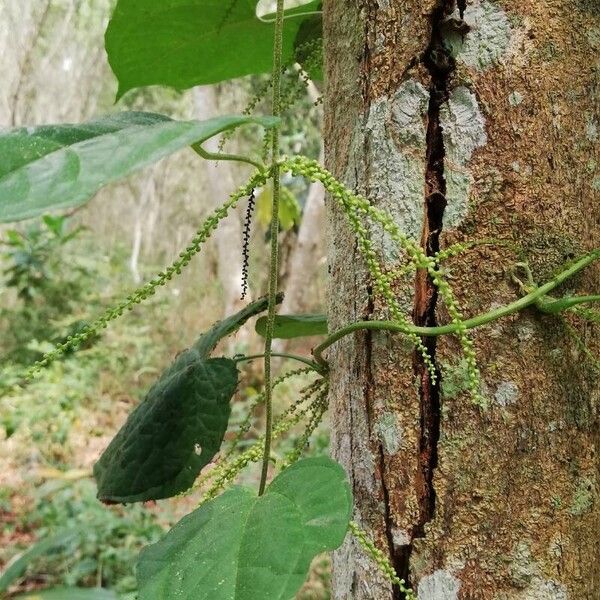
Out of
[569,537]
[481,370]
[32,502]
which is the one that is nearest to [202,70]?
[481,370]

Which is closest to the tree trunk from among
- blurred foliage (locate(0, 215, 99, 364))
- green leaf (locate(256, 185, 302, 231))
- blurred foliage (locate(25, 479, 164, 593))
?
blurred foliage (locate(25, 479, 164, 593))

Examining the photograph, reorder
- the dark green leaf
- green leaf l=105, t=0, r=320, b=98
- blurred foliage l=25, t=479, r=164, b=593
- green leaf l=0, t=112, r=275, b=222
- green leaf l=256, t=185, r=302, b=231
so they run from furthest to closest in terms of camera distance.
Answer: green leaf l=256, t=185, r=302, b=231 → blurred foliage l=25, t=479, r=164, b=593 → green leaf l=105, t=0, r=320, b=98 → the dark green leaf → green leaf l=0, t=112, r=275, b=222

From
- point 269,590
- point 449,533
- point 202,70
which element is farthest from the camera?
point 202,70

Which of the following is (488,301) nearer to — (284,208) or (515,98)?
(515,98)

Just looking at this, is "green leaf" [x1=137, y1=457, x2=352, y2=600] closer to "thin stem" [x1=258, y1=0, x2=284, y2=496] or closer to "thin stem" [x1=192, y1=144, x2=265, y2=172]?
"thin stem" [x1=258, y1=0, x2=284, y2=496]

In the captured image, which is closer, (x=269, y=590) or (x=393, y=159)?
(x=269, y=590)

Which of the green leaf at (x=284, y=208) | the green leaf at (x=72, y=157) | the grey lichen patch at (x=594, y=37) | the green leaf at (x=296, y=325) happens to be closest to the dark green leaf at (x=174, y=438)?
the green leaf at (x=296, y=325)

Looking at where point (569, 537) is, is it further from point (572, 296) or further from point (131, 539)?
point (131, 539)
